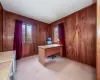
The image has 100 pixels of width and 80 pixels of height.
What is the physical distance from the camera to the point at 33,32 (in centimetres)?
439

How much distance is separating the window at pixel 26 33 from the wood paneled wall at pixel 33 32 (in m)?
0.21

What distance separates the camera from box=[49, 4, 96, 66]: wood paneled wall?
2564mm

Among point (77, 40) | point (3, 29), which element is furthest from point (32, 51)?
point (77, 40)

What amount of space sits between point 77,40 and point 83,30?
0.58 metres

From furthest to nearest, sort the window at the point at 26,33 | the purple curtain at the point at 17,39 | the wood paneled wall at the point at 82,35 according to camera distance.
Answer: the window at the point at 26,33
the purple curtain at the point at 17,39
the wood paneled wall at the point at 82,35

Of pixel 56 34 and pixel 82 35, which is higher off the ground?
pixel 56 34

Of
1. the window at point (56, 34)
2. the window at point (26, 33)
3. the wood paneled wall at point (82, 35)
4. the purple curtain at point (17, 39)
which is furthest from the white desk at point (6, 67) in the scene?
the window at point (56, 34)

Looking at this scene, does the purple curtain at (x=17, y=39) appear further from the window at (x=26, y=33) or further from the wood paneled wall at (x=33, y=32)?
the window at (x=26, y=33)

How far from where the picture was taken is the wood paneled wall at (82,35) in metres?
2.56

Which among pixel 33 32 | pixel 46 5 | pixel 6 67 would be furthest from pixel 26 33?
pixel 6 67

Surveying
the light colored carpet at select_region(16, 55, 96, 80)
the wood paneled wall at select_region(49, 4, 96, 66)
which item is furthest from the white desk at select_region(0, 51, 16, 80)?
the wood paneled wall at select_region(49, 4, 96, 66)

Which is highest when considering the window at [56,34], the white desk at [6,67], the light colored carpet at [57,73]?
the window at [56,34]

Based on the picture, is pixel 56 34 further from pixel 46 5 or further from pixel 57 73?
pixel 57 73

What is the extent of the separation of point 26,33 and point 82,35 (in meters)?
3.44
